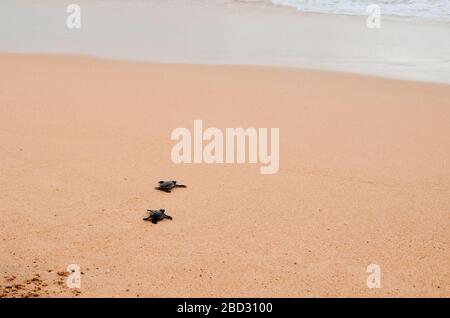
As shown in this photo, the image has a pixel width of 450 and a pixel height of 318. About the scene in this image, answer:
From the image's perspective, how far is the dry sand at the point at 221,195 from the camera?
329cm

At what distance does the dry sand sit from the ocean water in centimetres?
811

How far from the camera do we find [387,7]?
15.7m

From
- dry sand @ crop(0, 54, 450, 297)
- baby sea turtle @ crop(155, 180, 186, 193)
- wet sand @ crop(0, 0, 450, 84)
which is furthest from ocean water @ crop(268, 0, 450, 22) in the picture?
baby sea turtle @ crop(155, 180, 186, 193)

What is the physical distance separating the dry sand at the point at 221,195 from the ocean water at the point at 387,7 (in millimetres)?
8112

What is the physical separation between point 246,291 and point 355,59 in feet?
24.6

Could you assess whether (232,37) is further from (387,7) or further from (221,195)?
(221,195)

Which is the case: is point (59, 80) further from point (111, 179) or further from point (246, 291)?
point (246, 291)

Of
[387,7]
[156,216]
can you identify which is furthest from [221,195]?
[387,7]

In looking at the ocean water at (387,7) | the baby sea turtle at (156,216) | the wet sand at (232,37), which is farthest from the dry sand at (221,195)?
the ocean water at (387,7)

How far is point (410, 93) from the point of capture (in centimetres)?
752

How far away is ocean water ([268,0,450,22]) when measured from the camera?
47.8 feet

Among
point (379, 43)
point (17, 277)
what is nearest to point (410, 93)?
point (379, 43)

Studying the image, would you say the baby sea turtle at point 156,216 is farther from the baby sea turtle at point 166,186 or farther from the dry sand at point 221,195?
the baby sea turtle at point 166,186

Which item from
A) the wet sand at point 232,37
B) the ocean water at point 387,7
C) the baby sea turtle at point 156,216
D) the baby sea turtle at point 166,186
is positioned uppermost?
the ocean water at point 387,7
